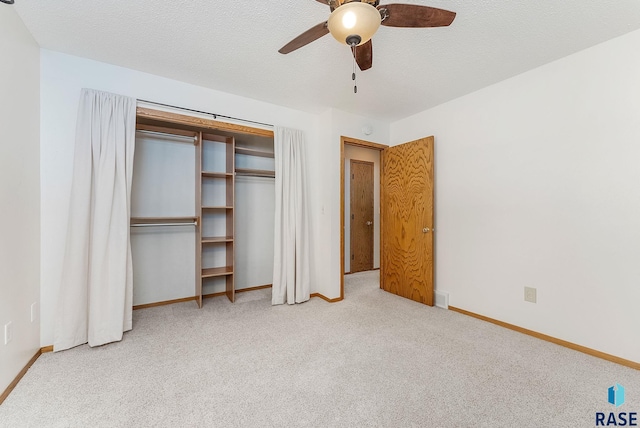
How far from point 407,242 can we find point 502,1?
2467 mm

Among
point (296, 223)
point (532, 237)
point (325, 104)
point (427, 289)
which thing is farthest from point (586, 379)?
point (325, 104)

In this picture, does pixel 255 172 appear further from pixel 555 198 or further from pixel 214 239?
pixel 555 198

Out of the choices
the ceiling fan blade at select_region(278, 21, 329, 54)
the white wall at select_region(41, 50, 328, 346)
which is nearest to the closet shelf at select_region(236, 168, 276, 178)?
the white wall at select_region(41, 50, 328, 346)

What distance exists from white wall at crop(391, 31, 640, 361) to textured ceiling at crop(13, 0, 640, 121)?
0.25m

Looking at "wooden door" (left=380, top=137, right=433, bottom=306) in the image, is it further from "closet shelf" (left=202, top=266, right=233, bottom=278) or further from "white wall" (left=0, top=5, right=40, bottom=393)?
"white wall" (left=0, top=5, right=40, bottom=393)

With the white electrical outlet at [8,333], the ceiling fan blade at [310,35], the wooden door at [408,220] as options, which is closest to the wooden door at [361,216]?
the wooden door at [408,220]

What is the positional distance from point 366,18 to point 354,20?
6 centimetres

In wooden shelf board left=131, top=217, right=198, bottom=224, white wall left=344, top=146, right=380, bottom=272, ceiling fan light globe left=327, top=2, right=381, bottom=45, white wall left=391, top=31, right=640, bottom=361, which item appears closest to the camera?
ceiling fan light globe left=327, top=2, right=381, bottom=45

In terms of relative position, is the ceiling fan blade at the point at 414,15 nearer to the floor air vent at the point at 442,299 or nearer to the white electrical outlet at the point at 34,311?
the floor air vent at the point at 442,299

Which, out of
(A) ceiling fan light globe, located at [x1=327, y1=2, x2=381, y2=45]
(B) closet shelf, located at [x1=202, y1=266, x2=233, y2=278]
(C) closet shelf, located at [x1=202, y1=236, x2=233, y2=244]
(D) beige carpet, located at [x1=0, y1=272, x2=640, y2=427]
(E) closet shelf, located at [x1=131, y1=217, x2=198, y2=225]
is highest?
(A) ceiling fan light globe, located at [x1=327, y1=2, x2=381, y2=45]

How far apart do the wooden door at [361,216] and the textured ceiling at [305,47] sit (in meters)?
2.23

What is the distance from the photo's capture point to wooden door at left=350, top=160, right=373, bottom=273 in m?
4.94

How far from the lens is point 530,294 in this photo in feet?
8.10

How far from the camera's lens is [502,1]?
64.9 inches
